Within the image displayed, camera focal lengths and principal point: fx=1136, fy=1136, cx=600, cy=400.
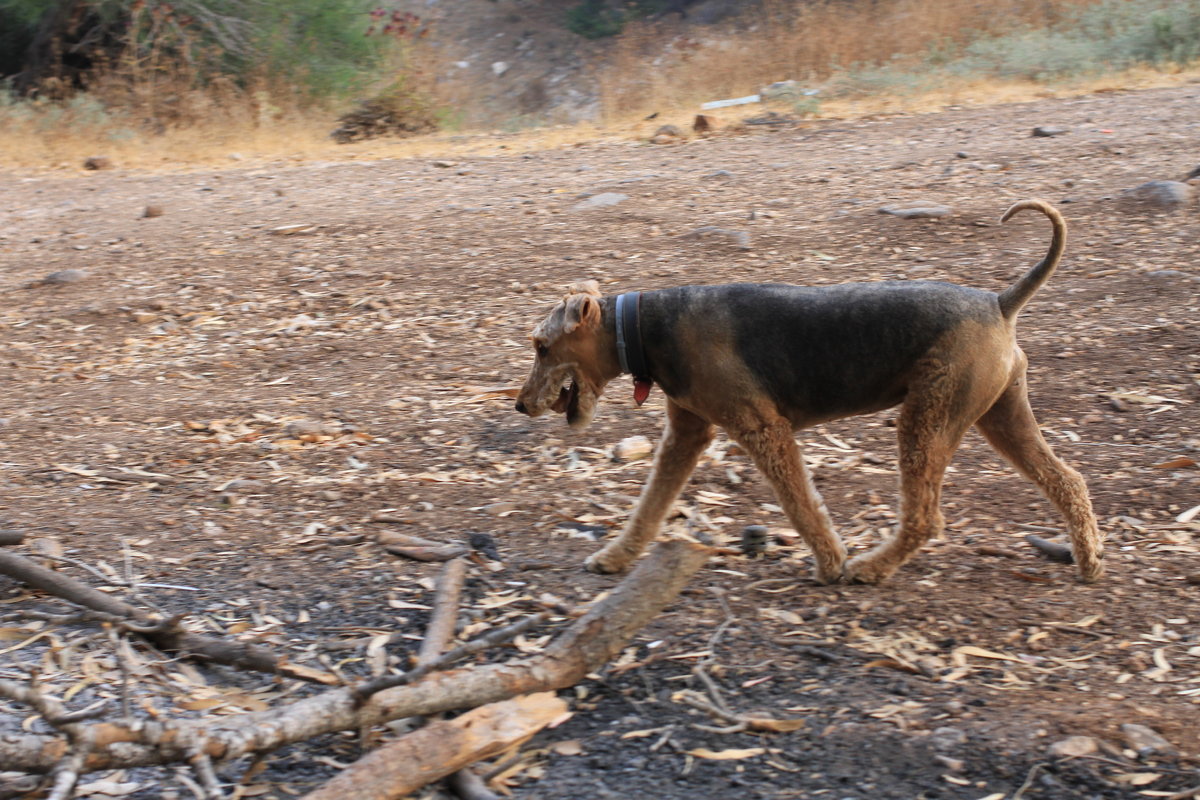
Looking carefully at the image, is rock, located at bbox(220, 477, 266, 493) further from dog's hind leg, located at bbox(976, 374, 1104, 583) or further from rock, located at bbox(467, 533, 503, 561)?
dog's hind leg, located at bbox(976, 374, 1104, 583)

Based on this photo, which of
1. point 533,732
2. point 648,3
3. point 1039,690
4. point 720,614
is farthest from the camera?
point 648,3

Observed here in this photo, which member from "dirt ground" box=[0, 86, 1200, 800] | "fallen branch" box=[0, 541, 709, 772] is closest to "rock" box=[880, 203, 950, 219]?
"dirt ground" box=[0, 86, 1200, 800]

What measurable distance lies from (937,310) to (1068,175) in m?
5.47

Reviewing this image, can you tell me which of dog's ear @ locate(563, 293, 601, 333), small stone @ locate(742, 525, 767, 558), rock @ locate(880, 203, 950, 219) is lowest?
small stone @ locate(742, 525, 767, 558)

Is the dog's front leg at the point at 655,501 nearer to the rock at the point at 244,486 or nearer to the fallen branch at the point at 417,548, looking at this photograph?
the fallen branch at the point at 417,548

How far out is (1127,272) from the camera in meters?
6.94

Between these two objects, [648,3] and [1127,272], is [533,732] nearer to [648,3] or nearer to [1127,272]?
[1127,272]

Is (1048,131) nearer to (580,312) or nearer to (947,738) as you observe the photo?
(580,312)

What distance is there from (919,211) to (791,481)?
15.0 feet

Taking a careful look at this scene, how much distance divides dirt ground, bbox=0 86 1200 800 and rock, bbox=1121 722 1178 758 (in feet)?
0.06

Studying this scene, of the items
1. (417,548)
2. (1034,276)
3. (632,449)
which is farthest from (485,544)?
(1034,276)

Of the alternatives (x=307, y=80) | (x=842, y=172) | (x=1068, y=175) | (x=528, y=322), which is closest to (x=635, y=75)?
(x=307, y=80)

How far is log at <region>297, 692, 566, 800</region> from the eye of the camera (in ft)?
9.27

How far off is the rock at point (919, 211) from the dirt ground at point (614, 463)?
0.13 m
